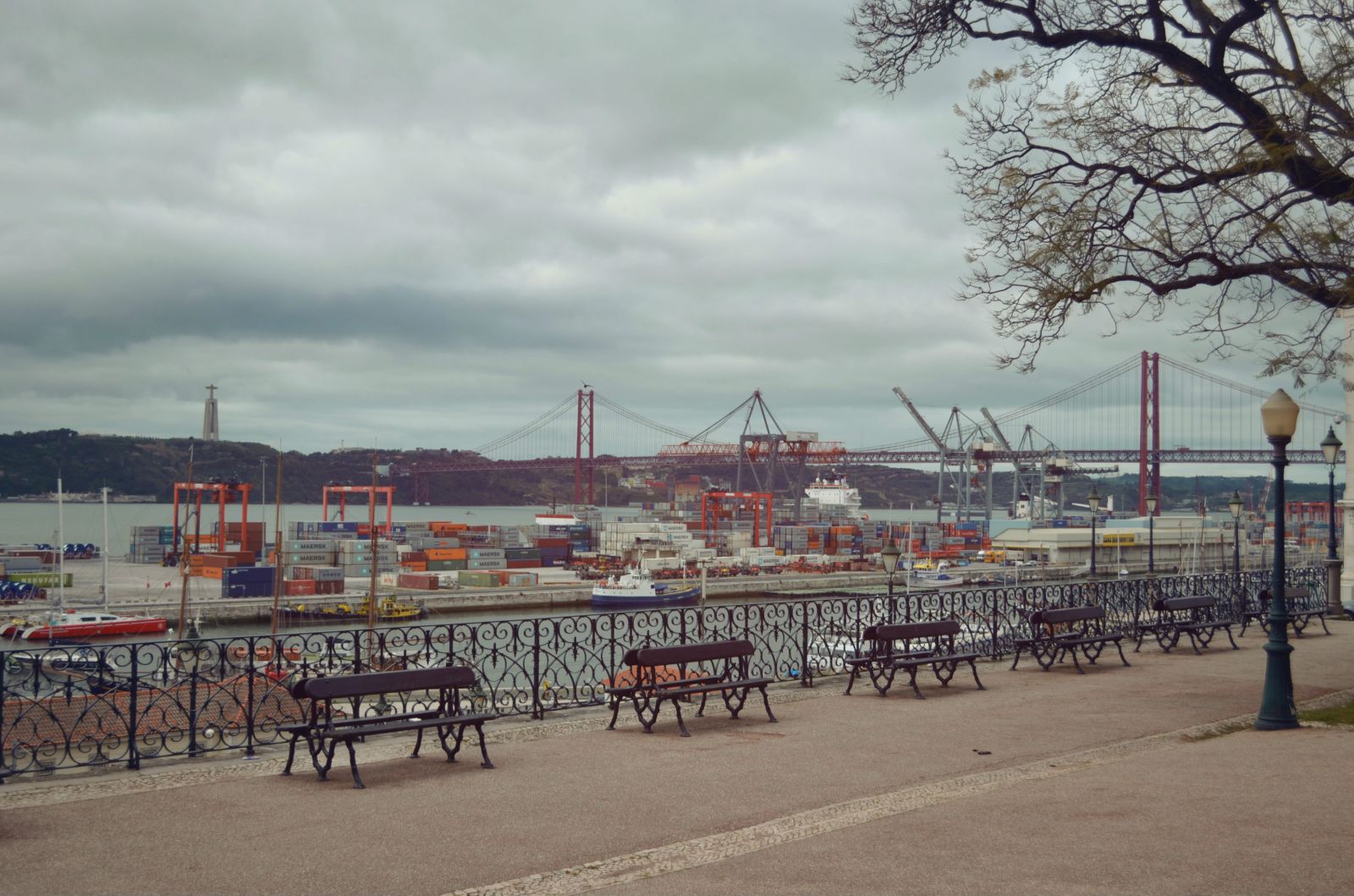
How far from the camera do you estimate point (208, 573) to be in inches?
2306

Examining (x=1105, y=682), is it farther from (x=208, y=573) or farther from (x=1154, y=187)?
(x=208, y=573)

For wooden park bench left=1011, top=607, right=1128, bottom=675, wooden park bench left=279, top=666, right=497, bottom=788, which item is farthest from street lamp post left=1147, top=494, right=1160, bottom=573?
wooden park bench left=279, top=666, right=497, bottom=788

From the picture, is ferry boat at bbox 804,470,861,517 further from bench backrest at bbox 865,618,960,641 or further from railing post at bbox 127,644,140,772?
railing post at bbox 127,644,140,772

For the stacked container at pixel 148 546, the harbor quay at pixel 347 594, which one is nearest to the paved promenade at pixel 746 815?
the harbor quay at pixel 347 594

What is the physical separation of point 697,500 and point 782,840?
111876 millimetres

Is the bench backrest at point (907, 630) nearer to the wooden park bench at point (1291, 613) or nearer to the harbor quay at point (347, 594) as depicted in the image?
the wooden park bench at point (1291, 613)

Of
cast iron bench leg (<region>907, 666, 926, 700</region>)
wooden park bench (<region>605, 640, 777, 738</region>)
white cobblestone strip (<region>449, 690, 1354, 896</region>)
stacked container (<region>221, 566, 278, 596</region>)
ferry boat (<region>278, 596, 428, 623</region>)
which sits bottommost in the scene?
ferry boat (<region>278, 596, 428, 623</region>)

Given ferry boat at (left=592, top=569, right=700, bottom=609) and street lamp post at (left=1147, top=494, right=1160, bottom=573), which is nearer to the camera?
street lamp post at (left=1147, top=494, right=1160, bottom=573)

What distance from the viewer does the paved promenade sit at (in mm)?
4555

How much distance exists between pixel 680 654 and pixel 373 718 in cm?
237

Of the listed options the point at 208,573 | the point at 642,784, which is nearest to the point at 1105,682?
the point at 642,784

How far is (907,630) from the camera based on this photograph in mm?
10062

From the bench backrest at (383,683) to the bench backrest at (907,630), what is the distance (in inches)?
163

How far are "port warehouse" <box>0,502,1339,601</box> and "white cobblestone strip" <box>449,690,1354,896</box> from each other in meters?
48.9
